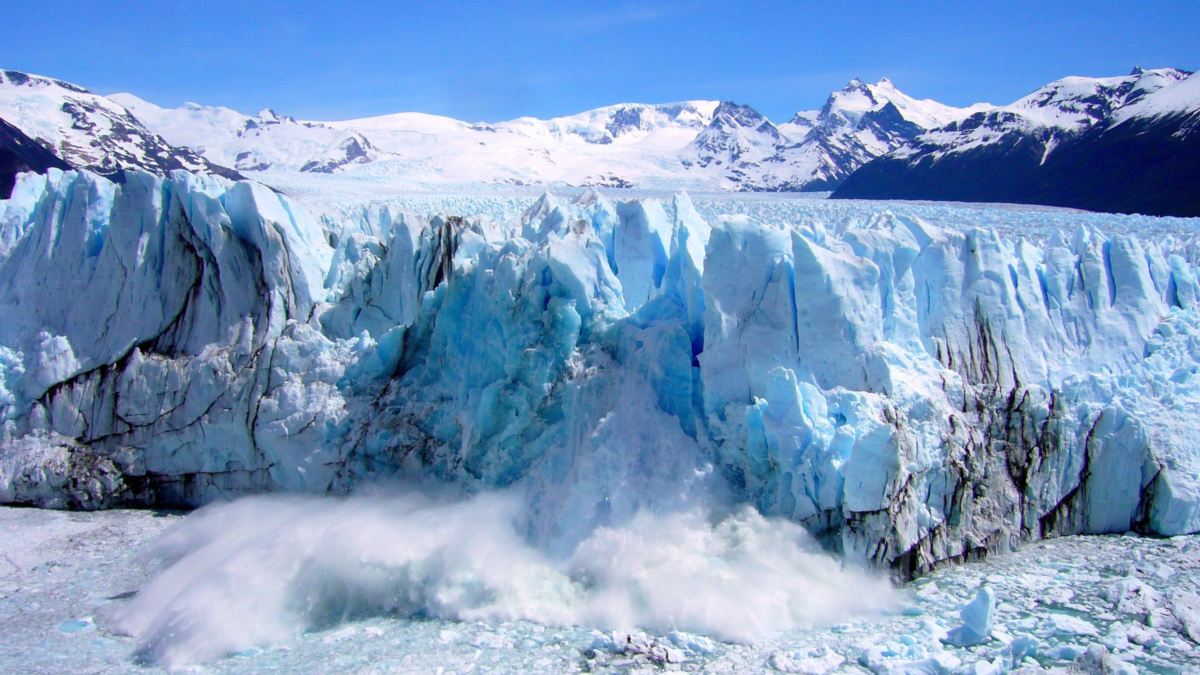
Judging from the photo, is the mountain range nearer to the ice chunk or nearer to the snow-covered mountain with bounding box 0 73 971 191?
the snow-covered mountain with bounding box 0 73 971 191

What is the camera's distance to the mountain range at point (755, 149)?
113ft

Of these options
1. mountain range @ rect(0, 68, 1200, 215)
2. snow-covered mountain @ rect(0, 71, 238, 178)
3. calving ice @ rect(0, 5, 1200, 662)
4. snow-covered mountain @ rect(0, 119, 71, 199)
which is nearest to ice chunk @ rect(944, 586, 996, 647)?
calving ice @ rect(0, 5, 1200, 662)

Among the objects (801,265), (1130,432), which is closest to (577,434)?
(801,265)

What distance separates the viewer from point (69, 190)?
1035cm

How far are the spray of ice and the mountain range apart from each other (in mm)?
22197

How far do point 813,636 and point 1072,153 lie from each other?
3926 cm

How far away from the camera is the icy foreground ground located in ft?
19.3

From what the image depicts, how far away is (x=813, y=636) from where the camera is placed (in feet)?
20.4

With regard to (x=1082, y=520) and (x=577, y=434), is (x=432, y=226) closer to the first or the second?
(x=577, y=434)

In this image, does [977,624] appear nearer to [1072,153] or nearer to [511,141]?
[1072,153]

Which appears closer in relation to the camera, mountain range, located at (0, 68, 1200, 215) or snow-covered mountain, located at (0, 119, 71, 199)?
snow-covered mountain, located at (0, 119, 71, 199)

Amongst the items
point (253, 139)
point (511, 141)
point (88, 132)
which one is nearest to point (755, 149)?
point (511, 141)

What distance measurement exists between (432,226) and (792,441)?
16.4ft

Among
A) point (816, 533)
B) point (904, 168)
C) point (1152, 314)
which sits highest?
point (904, 168)
